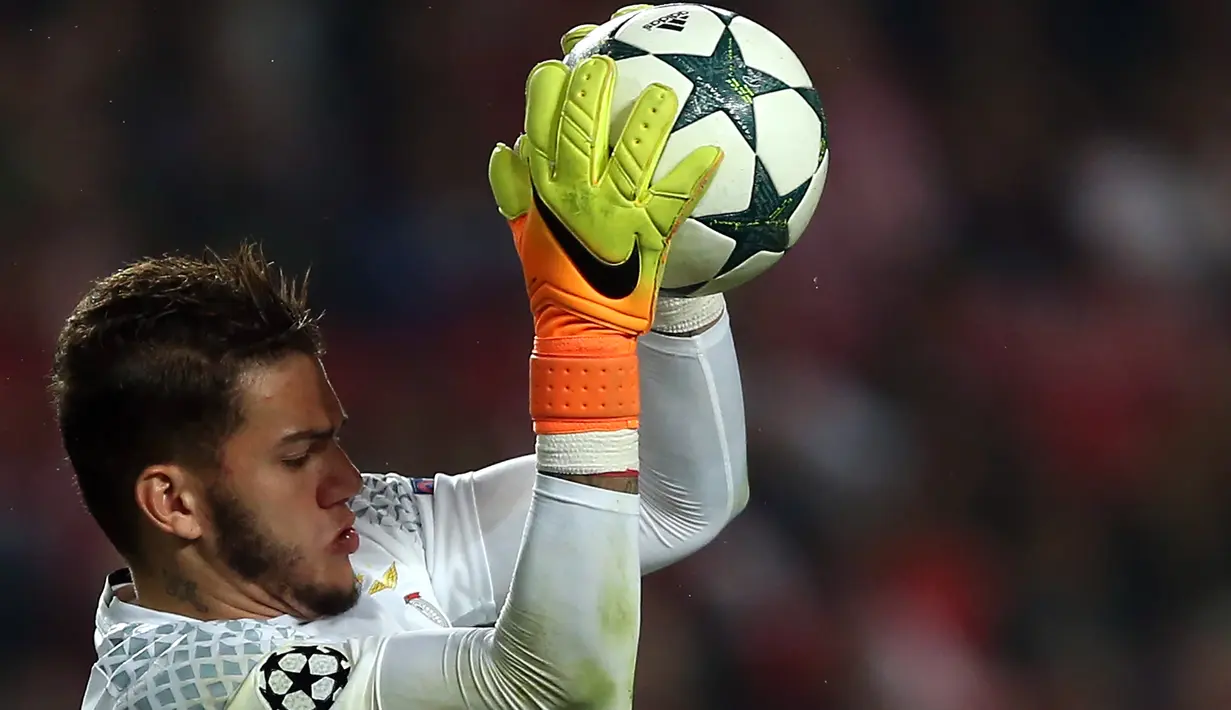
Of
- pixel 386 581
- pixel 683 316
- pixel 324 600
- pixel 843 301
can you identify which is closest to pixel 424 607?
pixel 386 581

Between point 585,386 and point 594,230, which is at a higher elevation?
point 594,230

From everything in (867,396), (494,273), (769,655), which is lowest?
(769,655)

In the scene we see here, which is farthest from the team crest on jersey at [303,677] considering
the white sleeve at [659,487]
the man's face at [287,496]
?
the white sleeve at [659,487]

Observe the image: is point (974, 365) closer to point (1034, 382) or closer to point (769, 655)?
point (1034, 382)

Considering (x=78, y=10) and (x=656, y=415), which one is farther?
(x=78, y=10)

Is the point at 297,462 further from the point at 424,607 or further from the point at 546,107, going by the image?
the point at 546,107

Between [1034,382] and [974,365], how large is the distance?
15cm

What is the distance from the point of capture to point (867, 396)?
3.64 m

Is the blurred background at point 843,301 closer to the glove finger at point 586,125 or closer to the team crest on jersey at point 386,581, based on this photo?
the team crest on jersey at point 386,581

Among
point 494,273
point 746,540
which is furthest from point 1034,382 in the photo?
point 494,273

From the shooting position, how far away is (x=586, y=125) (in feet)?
4.75

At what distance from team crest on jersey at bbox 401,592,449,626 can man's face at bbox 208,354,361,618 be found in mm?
119

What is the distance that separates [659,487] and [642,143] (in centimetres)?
55

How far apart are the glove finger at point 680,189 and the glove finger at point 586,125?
66 mm
